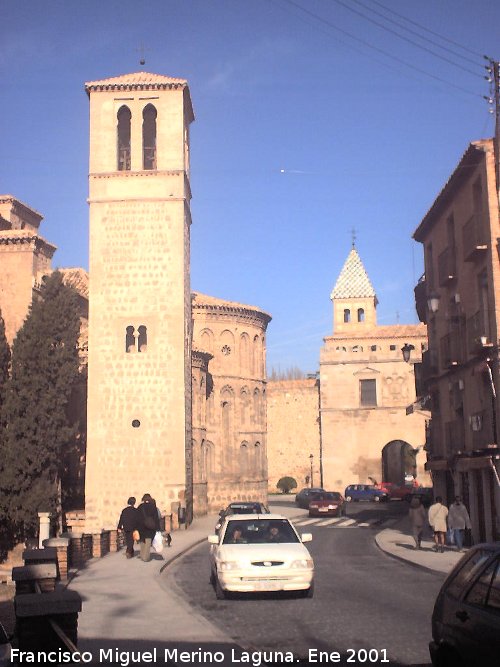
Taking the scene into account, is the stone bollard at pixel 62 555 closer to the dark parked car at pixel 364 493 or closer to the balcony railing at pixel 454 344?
the balcony railing at pixel 454 344

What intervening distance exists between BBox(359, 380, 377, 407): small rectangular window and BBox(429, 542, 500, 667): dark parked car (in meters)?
49.5

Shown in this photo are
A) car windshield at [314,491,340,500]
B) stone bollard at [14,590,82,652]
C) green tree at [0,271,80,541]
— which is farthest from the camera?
car windshield at [314,491,340,500]

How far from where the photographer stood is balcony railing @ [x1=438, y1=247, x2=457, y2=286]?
26.2 metres

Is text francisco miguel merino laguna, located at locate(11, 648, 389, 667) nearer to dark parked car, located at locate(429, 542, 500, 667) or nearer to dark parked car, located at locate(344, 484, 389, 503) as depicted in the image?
dark parked car, located at locate(429, 542, 500, 667)

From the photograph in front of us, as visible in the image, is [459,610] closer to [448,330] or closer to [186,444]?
[448,330]

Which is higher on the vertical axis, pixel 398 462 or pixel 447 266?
pixel 447 266

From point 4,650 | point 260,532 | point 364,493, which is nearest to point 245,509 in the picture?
point 260,532

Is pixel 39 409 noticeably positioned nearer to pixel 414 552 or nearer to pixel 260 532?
pixel 414 552

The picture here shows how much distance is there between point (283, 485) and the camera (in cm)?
6681

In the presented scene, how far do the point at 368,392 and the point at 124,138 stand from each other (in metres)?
27.3

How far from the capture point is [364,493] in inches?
1924

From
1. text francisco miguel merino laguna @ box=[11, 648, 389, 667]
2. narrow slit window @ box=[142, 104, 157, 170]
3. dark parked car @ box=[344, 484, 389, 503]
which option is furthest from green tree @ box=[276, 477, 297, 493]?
text francisco miguel merino laguna @ box=[11, 648, 389, 667]

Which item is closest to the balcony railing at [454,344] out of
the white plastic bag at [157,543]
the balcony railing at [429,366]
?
the balcony railing at [429,366]

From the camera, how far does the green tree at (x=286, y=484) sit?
66.6 metres
